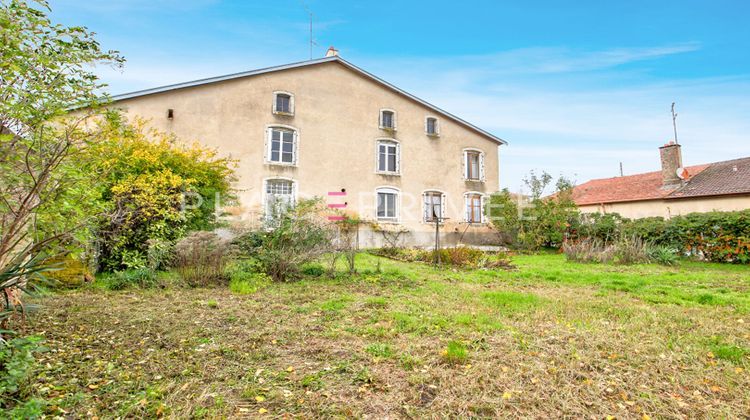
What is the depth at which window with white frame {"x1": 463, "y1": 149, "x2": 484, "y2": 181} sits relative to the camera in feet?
60.2

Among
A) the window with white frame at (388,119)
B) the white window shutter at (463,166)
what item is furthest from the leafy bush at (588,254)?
the window with white frame at (388,119)

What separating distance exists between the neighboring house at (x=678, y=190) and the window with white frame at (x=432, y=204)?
10.9 m

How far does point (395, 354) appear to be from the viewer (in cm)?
321

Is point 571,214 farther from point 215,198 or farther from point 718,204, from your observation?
point 215,198

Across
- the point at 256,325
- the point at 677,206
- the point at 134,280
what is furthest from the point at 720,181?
the point at 134,280

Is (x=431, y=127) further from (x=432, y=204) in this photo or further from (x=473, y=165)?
(x=432, y=204)

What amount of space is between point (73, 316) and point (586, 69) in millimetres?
17914

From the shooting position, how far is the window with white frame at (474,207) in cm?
1820

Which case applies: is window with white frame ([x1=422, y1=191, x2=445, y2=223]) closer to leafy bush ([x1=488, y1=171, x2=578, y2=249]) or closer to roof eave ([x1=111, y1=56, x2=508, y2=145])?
leafy bush ([x1=488, y1=171, x2=578, y2=249])

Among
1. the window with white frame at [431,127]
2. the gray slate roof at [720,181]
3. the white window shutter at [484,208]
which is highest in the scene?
the window with white frame at [431,127]

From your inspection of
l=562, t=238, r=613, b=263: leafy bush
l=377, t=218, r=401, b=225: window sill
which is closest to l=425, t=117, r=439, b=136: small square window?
l=377, t=218, r=401, b=225: window sill

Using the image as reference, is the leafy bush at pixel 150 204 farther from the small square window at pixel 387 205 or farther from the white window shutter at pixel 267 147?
the small square window at pixel 387 205

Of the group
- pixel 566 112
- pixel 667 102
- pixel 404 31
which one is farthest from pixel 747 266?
pixel 404 31

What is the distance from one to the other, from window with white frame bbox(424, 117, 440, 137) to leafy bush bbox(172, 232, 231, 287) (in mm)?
13070
